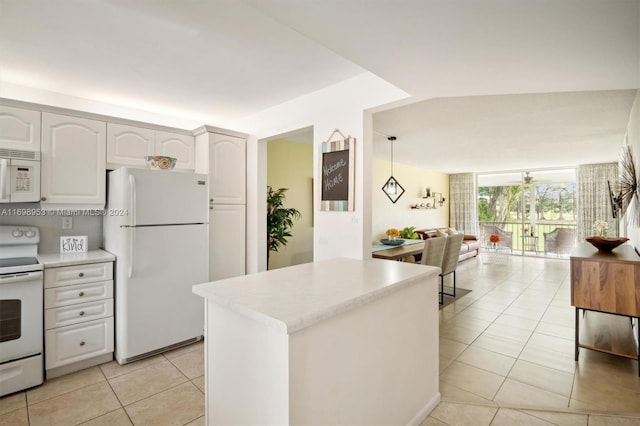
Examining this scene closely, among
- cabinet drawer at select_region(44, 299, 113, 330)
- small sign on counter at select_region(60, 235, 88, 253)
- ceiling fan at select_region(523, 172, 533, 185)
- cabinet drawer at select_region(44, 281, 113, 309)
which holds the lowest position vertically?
cabinet drawer at select_region(44, 299, 113, 330)

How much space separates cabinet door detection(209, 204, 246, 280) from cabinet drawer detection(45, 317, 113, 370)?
108 cm

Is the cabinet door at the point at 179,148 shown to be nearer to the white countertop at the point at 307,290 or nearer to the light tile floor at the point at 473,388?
the light tile floor at the point at 473,388

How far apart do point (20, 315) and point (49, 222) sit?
104cm

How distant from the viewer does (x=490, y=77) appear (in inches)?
83.0

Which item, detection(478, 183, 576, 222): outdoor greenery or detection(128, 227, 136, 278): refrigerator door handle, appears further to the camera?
detection(478, 183, 576, 222): outdoor greenery

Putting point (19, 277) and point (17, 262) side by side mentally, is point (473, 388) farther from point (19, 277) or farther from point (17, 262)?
point (17, 262)

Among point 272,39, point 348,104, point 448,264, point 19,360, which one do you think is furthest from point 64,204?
point 448,264

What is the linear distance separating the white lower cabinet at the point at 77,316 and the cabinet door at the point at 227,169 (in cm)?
131

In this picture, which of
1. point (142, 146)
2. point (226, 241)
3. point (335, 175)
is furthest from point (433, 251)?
point (142, 146)

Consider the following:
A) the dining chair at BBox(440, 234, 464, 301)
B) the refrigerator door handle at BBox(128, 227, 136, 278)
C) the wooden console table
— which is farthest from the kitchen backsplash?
the wooden console table

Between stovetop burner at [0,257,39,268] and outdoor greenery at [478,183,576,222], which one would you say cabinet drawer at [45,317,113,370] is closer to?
stovetop burner at [0,257,39,268]

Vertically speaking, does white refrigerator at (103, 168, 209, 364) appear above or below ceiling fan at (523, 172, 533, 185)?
below

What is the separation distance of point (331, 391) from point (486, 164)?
8.10 m

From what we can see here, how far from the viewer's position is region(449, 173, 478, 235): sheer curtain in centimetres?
966
